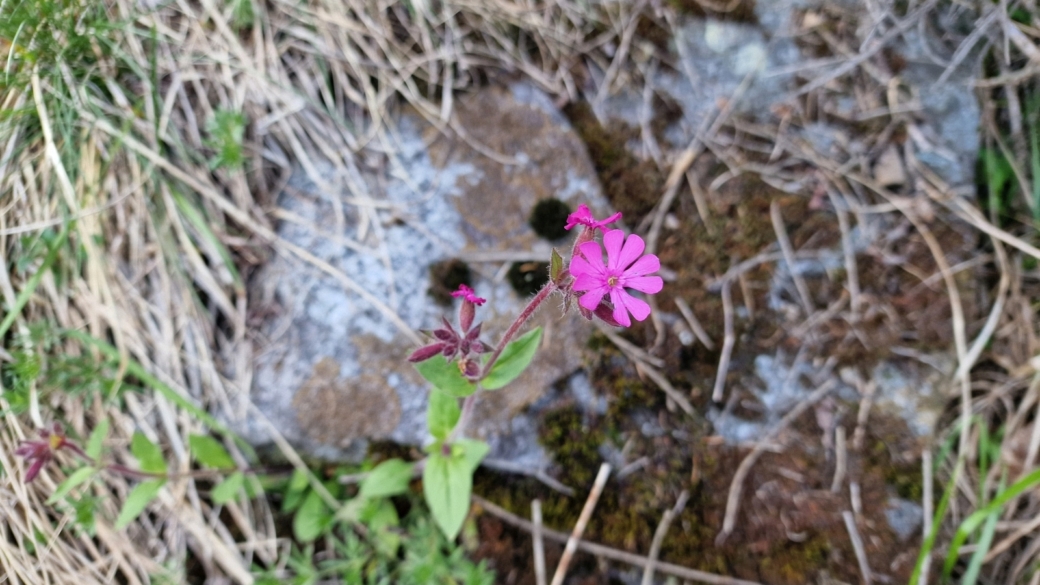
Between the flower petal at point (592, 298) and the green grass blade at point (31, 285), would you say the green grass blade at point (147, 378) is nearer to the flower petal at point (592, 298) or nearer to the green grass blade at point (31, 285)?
the green grass blade at point (31, 285)

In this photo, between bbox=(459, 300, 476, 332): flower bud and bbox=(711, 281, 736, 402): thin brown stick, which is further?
bbox=(711, 281, 736, 402): thin brown stick

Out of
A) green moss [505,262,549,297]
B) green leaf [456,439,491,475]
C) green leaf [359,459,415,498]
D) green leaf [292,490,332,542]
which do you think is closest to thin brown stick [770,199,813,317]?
green moss [505,262,549,297]

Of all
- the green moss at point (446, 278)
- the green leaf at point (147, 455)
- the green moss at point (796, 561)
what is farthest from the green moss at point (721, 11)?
the green leaf at point (147, 455)

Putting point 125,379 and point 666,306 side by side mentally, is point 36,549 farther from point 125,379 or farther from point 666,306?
point 666,306

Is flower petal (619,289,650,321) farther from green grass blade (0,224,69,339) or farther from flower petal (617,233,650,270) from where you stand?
green grass blade (0,224,69,339)

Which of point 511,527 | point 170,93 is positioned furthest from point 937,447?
point 170,93

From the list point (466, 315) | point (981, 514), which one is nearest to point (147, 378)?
point (466, 315)
